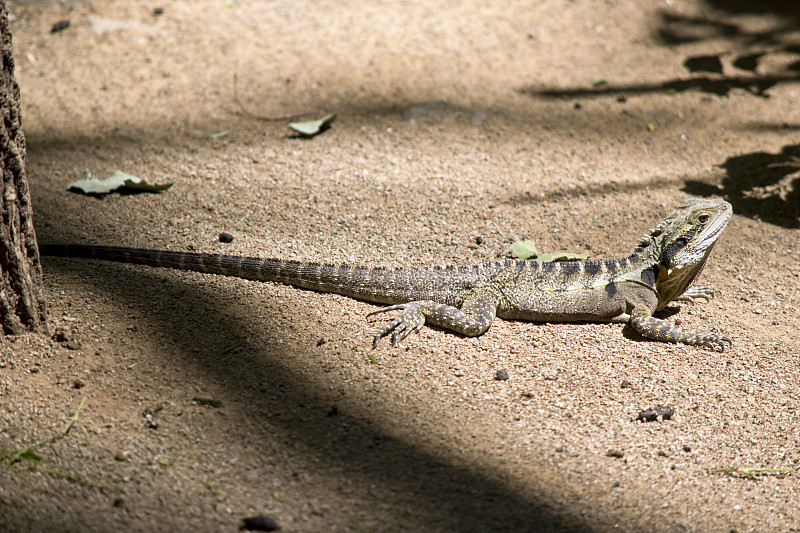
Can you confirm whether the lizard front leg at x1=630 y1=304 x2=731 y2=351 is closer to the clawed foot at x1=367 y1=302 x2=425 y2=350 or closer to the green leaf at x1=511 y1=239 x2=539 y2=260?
the green leaf at x1=511 y1=239 x2=539 y2=260

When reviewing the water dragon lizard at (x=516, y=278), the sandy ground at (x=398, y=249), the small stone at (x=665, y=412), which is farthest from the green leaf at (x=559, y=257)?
the small stone at (x=665, y=412)

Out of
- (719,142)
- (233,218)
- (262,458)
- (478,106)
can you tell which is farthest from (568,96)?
(262,458)

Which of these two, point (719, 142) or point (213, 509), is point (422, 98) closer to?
point (719, 142)

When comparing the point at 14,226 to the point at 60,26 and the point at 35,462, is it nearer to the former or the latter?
the point at 35,462

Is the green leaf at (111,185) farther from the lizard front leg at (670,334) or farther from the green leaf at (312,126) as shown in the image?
the lizard front leg at (670,334)

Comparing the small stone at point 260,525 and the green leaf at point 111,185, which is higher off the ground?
the green leaf at point 111,185

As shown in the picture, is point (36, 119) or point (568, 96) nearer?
point (36, 119)

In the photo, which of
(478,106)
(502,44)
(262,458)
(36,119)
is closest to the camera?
(262,458)
